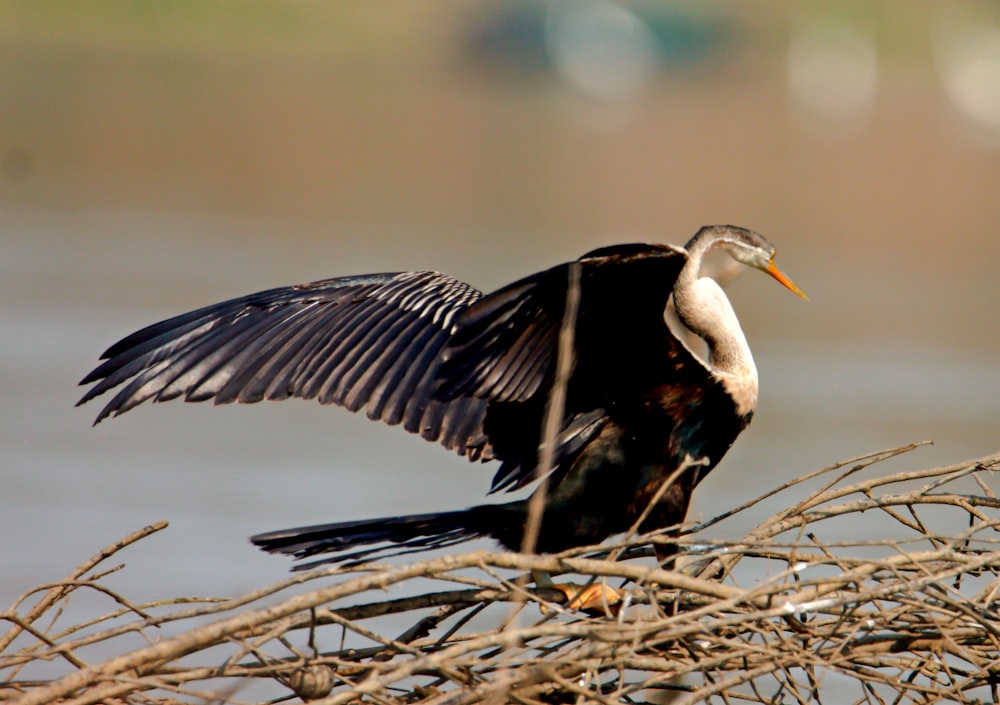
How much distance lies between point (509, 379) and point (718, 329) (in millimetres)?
644

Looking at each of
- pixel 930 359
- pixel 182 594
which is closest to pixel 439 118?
pixel 930 359

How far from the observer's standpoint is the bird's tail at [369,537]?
2.97m

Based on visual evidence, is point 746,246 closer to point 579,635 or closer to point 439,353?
point 439,353

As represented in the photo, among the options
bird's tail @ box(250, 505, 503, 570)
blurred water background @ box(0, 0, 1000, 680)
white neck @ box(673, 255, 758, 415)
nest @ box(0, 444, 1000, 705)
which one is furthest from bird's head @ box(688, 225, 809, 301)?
blurred water background @ box(0, 0, 1000, 680)

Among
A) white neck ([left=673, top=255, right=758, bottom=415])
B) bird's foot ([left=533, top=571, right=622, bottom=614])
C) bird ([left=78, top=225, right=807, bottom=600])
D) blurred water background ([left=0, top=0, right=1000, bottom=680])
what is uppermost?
blurred water background ([left=0, top=0, right=1000, bottom=680])

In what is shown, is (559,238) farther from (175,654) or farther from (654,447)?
(175,654)

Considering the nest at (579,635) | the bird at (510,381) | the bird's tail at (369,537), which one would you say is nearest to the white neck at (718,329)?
the bird at (510,381)

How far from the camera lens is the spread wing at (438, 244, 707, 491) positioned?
281 cm

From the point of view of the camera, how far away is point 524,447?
3281 millimetres

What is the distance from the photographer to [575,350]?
10.2 feet

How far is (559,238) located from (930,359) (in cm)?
449

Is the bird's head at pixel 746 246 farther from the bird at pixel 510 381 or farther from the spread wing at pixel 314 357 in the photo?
the spread wing at pixel 314 357

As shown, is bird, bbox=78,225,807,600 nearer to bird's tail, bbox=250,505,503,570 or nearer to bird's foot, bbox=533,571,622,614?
bird's tail, bbox=250,505,503,570

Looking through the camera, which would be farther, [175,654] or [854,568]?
[854,568]
